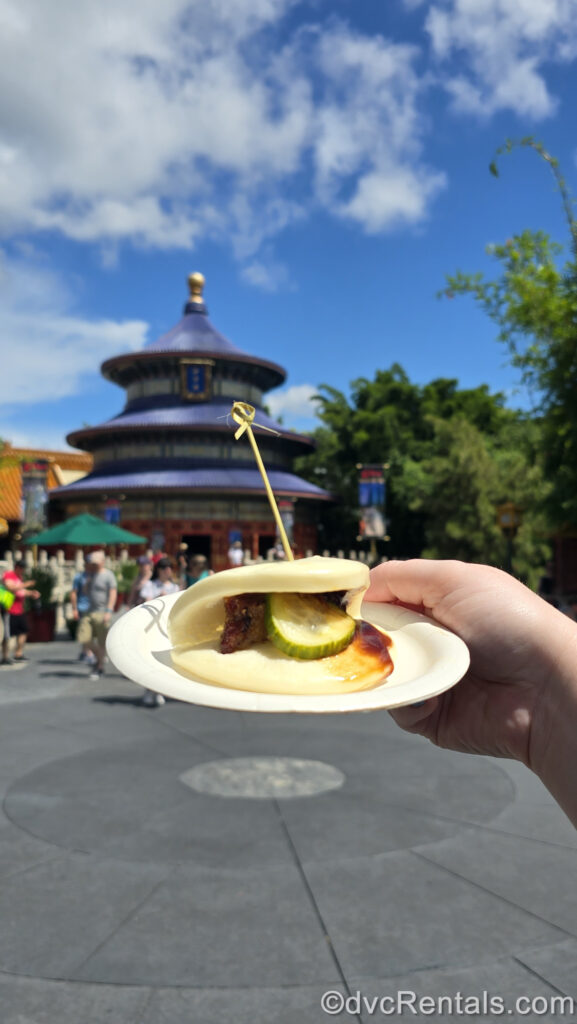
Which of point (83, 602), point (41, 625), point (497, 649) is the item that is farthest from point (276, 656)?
point (41, 625)

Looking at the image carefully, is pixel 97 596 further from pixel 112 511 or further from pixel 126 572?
pixel 112 511

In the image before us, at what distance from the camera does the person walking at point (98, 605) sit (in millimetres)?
10516

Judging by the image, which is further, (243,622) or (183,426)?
(183,426)

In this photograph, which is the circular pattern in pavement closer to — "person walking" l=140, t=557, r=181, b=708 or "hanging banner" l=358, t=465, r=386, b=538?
Result: "person walking" l=140, t=557, r=181, b=708

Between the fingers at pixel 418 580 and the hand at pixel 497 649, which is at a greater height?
the fingers at pixel 418 580

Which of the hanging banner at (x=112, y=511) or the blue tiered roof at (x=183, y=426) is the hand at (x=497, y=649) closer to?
the blue tiered roof at (x=183, y=426)

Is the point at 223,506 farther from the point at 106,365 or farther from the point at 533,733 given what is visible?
the point at 533,733

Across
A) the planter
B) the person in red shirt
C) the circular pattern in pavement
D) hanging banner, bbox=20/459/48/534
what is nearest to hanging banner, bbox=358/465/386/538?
hanging banner, bbox=20/459/48/534

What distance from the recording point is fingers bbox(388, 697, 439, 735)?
7.45ft

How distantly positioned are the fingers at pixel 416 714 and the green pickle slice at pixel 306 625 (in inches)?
18.8

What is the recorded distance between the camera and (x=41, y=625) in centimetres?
1523

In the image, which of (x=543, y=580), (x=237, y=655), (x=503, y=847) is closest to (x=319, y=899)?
(x=503, y=847)

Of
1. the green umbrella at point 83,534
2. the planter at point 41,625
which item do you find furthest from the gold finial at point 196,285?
the planter at point 41,625

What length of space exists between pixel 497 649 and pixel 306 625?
73 centimetres
